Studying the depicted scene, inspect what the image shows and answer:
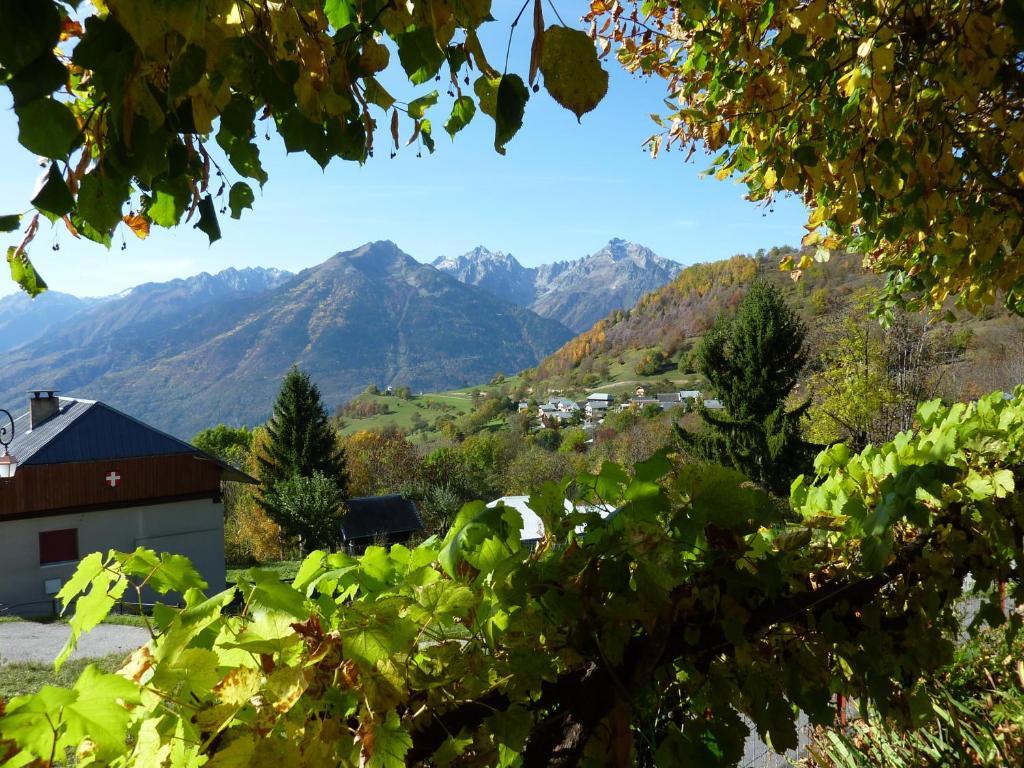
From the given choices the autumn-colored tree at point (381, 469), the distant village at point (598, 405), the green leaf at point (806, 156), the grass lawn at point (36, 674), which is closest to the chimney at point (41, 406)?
the grass lawn at point (36, 674)

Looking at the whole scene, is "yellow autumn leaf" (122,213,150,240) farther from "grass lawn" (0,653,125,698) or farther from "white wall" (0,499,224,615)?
"white wall" (0,499,224,615)

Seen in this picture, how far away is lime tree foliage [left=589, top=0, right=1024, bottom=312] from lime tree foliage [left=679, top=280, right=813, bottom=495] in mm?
20335

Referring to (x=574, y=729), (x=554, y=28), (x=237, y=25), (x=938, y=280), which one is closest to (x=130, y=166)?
(x=237, y=25)

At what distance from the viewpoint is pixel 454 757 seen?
0.78 meters

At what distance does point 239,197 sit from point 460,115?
58 cm

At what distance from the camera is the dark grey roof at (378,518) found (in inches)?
1132

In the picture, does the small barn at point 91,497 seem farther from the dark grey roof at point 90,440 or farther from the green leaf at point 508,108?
the green leaf at point 508,108

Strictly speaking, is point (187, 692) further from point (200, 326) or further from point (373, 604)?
point (200, 326)

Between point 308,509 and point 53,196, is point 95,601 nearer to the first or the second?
point 53,196

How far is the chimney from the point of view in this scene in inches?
800

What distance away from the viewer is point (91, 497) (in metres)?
18.6

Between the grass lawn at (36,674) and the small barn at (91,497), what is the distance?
11088mm

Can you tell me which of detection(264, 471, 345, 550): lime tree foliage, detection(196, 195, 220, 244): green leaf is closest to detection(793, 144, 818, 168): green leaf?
detection(196, 195, 220, 244): green leaf

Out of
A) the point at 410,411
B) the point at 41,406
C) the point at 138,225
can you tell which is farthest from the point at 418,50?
the point at 410,411
